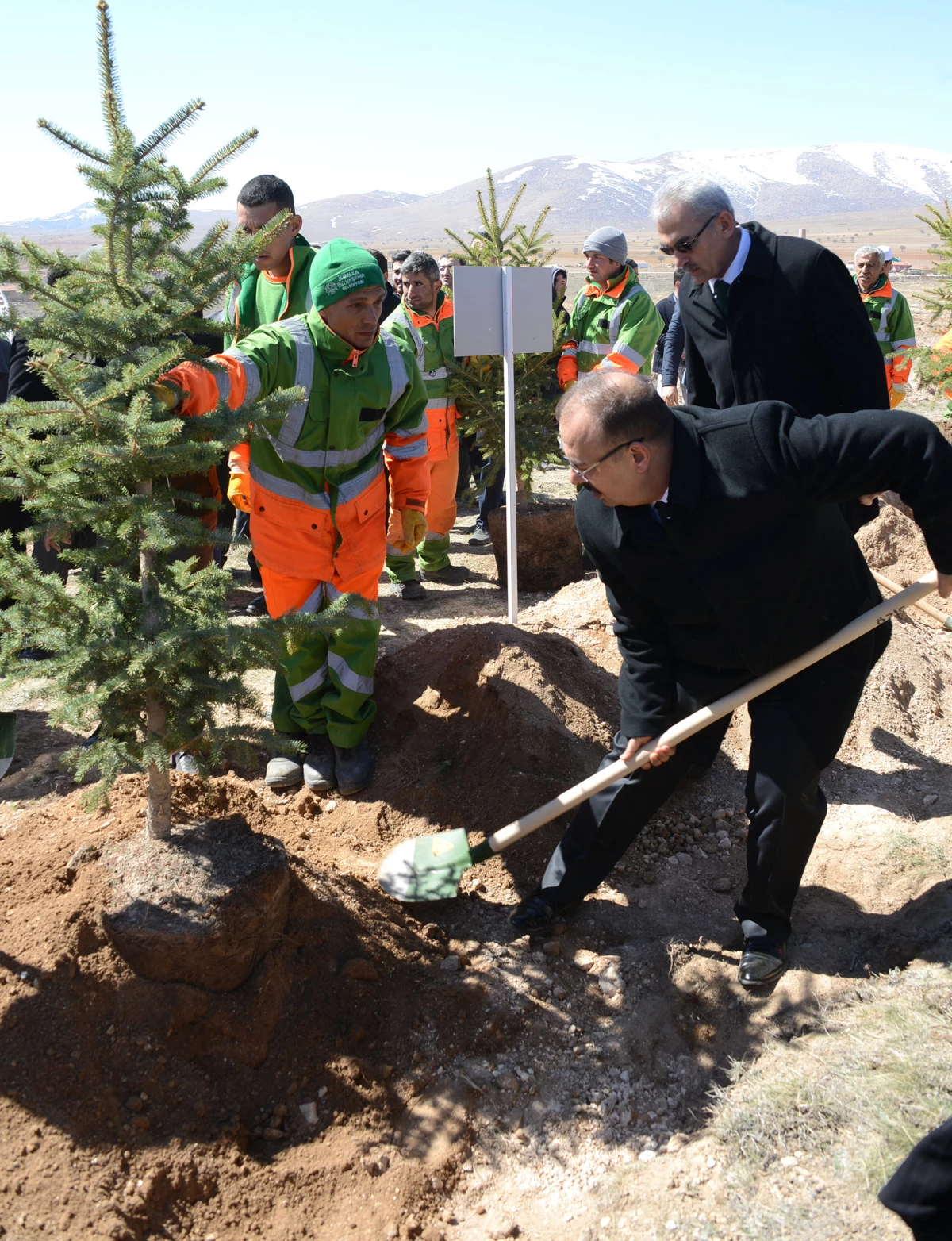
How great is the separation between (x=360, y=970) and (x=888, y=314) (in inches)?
293

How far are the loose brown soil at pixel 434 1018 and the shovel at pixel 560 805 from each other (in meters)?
0.23

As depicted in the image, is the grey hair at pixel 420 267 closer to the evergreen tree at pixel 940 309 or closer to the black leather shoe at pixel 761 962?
the evergreen tree at pixel 940 309

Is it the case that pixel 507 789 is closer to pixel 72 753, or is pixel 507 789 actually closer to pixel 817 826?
pixel 817 826

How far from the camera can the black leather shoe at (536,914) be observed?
3486 millimetres

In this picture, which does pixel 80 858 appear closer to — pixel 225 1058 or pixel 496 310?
pixel 225 1058

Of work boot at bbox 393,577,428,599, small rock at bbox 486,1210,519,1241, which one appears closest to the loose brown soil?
small rock at bbox 486,1210,519,1241

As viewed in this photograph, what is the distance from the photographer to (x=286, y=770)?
4.35 m

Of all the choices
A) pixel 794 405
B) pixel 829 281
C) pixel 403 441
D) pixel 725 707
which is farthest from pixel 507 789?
pixel 829 281

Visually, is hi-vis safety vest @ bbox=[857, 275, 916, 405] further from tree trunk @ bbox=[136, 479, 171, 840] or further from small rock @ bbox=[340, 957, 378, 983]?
tree trunk @ bbox=[136, 479, 171, 840]

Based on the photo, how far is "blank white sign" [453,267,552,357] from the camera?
5688 millimetres

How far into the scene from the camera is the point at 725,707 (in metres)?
3.04

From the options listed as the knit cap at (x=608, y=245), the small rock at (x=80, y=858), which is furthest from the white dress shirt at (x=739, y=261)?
the knit cap at (x=608, y=245)

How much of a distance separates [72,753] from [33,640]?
13.1 inches

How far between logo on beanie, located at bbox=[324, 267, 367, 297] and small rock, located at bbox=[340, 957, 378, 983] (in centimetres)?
233
